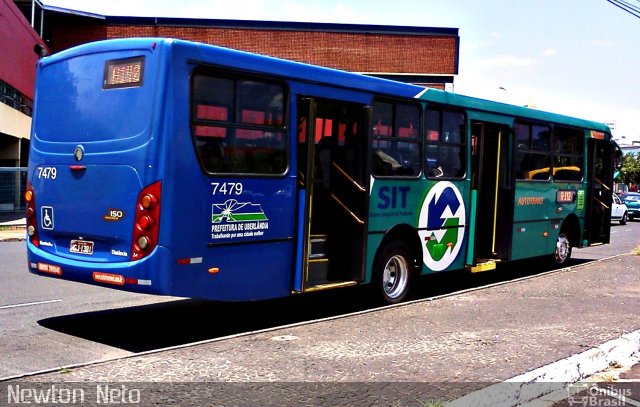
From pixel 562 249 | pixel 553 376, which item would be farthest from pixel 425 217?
pixel 562 249

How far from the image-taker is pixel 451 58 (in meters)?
45.1

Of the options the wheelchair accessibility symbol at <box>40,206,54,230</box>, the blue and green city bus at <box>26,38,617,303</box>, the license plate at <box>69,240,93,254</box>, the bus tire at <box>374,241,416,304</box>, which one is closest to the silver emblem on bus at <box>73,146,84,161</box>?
the blue and green city bus at <box>26,38,617,303</box>

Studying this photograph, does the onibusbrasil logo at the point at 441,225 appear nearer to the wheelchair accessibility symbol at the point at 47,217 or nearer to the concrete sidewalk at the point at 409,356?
the concrete sidewalk at the point at 409,356

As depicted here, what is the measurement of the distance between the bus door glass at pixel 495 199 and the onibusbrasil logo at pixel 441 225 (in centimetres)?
89

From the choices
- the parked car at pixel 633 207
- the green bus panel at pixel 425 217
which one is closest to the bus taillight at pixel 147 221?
the green bus panel at pixel 425 217

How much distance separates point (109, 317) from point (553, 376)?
5.10 meters

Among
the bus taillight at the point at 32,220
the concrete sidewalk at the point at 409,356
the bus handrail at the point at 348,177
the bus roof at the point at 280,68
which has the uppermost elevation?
the bus roof at the point at 280,68

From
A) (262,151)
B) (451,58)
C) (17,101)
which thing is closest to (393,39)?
(451,58)

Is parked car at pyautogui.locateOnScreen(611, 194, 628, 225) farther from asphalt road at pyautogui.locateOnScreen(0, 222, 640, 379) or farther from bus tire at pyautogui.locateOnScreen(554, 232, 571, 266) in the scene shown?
asphalt road at pyautogui.locateOnScreen(0, 222, 640, 379)

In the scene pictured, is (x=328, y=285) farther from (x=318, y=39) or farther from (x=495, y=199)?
(x=318, y=39)

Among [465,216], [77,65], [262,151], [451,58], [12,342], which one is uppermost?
[451,58]

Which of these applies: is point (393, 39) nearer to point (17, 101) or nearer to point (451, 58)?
point (451, 58)

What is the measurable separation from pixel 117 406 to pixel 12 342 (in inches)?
98.8

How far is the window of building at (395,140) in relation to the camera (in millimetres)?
8906
